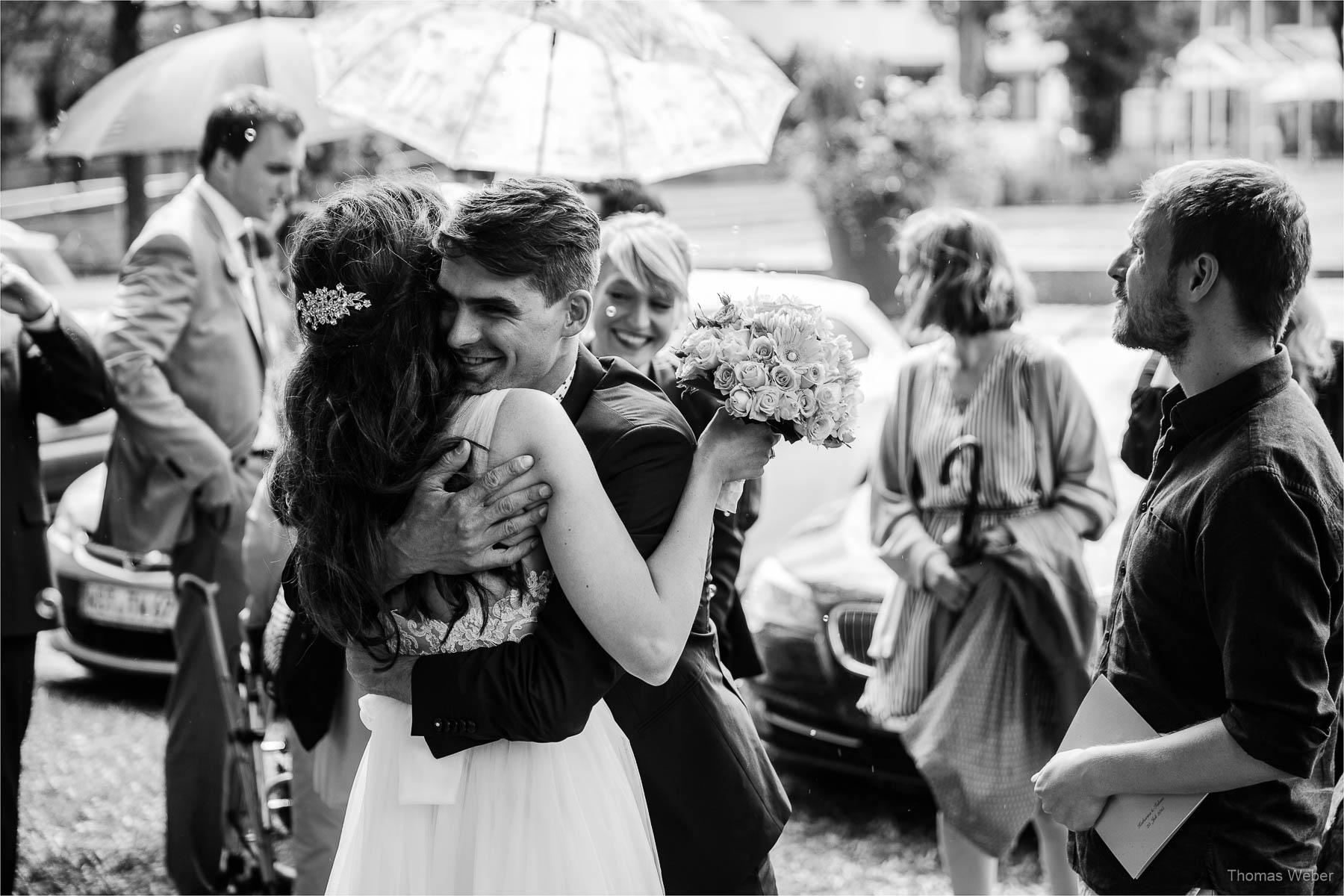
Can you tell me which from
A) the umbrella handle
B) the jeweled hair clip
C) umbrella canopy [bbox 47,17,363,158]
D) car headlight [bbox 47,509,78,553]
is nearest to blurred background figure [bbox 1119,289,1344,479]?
the umbrella handle

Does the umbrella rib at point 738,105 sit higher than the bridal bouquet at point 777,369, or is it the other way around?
the umbrella rib at point 738,105

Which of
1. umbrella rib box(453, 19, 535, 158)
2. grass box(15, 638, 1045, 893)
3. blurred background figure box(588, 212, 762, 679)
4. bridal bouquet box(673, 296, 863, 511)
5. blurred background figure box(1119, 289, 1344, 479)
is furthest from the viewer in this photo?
grass box(15, 638, 1045, 893)

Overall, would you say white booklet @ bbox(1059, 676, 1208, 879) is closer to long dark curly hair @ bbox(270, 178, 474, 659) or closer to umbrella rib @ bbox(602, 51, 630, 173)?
long dark curly hair @ bbox(270, 178, 474, 659)

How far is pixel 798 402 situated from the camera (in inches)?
85.7

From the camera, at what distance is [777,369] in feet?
7.16

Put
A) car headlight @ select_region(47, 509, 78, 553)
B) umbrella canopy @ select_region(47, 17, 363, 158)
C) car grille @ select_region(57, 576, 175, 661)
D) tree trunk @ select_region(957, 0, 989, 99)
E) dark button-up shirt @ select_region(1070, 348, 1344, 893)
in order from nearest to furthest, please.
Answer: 1. dark button-up shirt @ select_region(1070, 348, 1344, 893)
2. umbrella canopy @ select_region(47, 17, 363, 158)
3. car grille @ select_region(57, 576, 175, 661)
4. car headlight @ select_region(47, 509, 78, 553)
5. tree trunk @ select_region(957, 0, 989, 99)

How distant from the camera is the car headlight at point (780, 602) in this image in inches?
188

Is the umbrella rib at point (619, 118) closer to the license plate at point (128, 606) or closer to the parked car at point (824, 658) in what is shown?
the parked car at point (824, 658)

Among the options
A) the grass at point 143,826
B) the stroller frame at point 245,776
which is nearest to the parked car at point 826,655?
the grass at point 143,826

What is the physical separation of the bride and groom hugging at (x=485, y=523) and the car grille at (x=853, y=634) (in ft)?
7.84

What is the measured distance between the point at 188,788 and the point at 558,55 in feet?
8.68

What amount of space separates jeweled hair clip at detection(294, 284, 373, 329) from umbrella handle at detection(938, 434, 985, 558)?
221 centimetres

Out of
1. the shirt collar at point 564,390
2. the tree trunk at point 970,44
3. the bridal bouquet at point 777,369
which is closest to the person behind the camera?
the bridal bouquet at point 777,369

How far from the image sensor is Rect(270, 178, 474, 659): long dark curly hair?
2.13 m
